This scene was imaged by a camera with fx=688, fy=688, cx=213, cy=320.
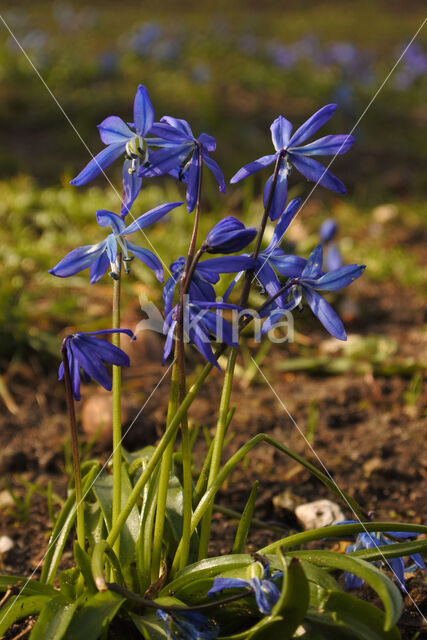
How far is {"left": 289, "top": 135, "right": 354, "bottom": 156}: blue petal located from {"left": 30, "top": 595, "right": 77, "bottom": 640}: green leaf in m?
1.06

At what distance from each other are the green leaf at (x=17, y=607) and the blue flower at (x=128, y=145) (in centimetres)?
85

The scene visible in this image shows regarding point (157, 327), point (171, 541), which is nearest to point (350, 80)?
point (157, 327)

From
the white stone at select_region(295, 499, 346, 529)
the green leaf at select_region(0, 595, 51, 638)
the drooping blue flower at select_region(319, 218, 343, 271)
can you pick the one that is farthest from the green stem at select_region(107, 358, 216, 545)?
the drooping blue flower at select_region(319, 218, 343, 271)

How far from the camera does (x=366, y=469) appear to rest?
2.48 metres

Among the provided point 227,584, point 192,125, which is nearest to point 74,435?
point 227,584

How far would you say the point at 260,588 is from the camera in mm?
1323

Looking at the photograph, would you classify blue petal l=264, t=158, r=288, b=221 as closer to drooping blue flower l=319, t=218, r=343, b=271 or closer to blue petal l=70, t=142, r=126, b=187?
blue petal l=70, t=142, r=126, b=187

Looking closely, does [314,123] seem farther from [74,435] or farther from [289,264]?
[74,435]

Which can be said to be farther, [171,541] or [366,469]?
[366,469]

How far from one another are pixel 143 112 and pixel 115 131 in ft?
0.29

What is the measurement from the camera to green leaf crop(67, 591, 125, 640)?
4.49 ft

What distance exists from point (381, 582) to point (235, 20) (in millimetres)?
14537

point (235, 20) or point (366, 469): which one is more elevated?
point (235, 20)

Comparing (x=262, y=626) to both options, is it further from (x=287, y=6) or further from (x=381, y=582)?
(x=287, y=6)
